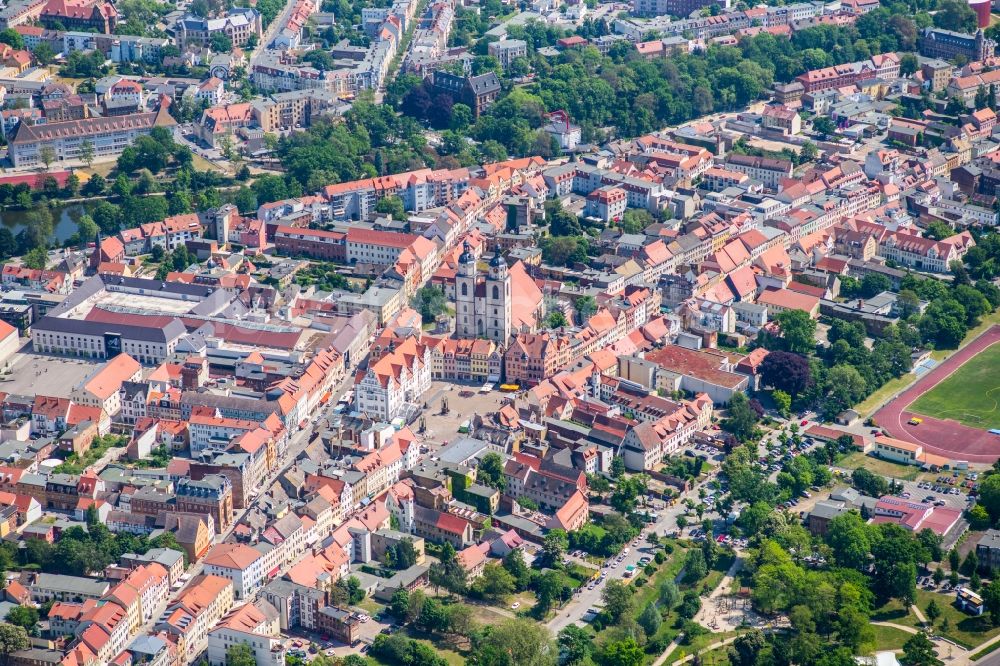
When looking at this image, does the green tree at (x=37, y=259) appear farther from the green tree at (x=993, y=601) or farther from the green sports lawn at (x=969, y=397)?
the green tree at (x=993, y=601)

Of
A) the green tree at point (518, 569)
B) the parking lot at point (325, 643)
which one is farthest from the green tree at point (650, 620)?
the parking lot at point (325, 643)

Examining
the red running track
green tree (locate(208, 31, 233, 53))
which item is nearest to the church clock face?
the red running track

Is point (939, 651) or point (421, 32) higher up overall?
point (421, 32)

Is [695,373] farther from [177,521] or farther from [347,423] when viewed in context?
[177,521]

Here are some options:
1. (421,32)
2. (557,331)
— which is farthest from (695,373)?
(421,32)

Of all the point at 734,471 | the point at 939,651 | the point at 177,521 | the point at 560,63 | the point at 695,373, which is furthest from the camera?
the point at 560,63

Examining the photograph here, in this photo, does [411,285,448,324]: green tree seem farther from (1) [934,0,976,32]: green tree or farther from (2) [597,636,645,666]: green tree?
(1) [934,0,976,32]: green tree
